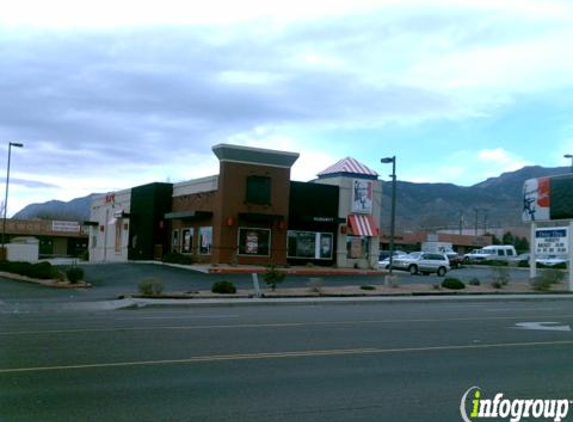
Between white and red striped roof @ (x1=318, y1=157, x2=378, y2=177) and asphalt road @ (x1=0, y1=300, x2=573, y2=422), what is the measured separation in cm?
3169

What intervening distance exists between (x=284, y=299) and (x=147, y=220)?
26901 millimetres

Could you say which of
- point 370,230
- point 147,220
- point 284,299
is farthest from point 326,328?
point 147,220

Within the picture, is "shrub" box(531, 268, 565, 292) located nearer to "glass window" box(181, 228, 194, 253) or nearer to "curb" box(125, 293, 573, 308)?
"curb" box(125, 293, 573, 308)

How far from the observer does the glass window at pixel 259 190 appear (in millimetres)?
43562

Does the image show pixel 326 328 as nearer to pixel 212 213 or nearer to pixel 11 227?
pixel 212 213

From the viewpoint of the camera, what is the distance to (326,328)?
15883 millimetres

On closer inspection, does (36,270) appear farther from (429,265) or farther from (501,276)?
(429,265)

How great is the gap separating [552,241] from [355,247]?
1549 centimetres

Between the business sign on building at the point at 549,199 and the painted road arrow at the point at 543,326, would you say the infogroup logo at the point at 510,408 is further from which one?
the business sign on building at the point at 549,199

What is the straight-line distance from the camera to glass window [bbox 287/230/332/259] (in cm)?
4603

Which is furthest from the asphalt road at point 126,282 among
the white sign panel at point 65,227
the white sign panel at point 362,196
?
the white sign panel at point 65,227

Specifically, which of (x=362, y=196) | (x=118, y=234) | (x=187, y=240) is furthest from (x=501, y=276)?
(x=118, y=234)

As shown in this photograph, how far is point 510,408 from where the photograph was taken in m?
8.13

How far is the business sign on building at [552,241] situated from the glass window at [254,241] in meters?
16.1
